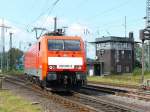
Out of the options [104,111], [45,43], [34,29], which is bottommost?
[104,111]

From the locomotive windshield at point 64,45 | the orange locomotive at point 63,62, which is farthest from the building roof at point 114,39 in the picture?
the orange locomotive at point 63,62

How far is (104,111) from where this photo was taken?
1605 cm

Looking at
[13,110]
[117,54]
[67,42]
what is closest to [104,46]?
[117,54]

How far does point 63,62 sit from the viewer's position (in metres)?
24.7

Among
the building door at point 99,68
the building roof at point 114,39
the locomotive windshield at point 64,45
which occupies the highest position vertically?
the building roof at point 114,39

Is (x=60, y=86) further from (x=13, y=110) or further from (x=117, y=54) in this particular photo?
(x=117, y=54)

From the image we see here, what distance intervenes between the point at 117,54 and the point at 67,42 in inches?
3211

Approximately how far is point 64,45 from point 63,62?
4.05ft

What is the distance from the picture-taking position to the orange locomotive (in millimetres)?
24531

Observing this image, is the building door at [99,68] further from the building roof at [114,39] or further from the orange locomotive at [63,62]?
the orange locomotive at [63,62]

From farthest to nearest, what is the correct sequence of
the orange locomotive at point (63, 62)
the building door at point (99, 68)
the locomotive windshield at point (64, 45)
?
the building door at point (99, 68), the locomotive windshield at point (64, 45), the orange locomotive at point (63, 62)

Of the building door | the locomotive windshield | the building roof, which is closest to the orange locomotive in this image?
the locomotive windshield

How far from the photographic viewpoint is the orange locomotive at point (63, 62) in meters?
24.5

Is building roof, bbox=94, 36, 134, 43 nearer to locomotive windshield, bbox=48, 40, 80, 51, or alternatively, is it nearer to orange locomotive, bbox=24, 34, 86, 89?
locomotive windshield, bbox=48, 40, 80, 51
